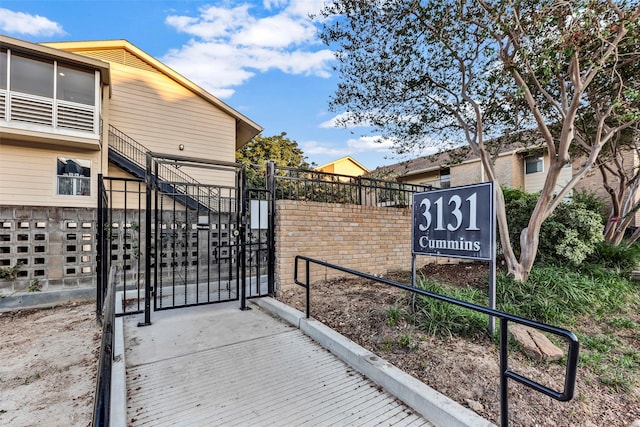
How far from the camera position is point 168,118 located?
1038cm

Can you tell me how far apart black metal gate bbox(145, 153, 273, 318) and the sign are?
88.1 inches

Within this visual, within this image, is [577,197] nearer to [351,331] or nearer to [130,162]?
[351,331]

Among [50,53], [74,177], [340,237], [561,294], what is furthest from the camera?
[74,177]

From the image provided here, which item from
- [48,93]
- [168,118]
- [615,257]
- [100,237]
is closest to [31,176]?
[48,93]

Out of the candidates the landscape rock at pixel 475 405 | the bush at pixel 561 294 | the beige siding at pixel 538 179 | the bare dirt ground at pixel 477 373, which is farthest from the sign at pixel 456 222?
the beige siding at pixel 538 179

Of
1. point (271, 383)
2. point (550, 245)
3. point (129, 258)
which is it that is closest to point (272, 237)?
point (271, 383)

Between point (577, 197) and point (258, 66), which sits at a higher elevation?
point (258, 66)

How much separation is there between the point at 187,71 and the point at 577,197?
12.8 meters

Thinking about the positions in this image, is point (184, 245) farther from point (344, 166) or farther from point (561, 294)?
point (344, 166)

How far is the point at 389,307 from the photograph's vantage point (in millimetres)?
3617

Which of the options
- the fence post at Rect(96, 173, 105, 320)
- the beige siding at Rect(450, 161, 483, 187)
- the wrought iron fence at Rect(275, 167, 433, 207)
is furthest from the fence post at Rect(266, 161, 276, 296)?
the beige siding at Rect(450, 161, 483, 187)

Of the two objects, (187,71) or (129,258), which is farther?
(187,71)

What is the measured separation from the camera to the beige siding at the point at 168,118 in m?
9.70

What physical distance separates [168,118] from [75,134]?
2948mm
